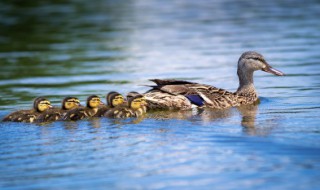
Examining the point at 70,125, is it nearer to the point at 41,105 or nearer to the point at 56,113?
the point at 56,113

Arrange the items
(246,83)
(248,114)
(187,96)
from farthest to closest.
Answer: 1. (246,83)
2. (187,96)
3. (248,114)

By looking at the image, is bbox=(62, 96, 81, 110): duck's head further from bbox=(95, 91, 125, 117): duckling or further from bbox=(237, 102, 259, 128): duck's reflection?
bbox=(237, 102, 259, 128): duck's reflection

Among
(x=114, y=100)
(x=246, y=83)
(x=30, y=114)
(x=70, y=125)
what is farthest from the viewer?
(x=246, y=83)

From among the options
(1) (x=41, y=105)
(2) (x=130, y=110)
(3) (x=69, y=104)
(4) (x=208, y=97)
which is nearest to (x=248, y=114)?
(4) (x=208, y=97)

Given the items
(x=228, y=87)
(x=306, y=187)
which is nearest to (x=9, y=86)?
(x=228, y=87)

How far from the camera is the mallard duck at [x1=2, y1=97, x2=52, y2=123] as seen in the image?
1114 centimetres

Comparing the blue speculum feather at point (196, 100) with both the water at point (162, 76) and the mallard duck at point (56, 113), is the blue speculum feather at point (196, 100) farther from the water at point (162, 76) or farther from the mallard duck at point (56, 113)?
the mallard duck at point (56, 113)

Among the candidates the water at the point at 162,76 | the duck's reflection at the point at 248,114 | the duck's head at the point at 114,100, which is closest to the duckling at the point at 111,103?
the duck's head at the point at 114,100

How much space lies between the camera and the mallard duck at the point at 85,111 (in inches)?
437

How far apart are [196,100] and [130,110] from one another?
1.25 metres

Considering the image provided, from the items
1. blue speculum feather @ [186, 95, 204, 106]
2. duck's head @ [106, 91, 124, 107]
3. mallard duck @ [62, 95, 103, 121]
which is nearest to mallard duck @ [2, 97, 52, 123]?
mallard duck @ [62, 95, 103, 121]

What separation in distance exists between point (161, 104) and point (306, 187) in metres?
4.40

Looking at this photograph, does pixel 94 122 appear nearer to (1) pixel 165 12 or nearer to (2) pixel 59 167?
(2) pixel 59 167

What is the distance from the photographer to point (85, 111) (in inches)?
442
